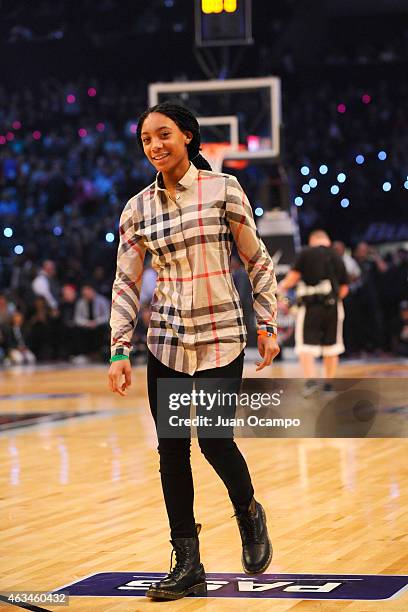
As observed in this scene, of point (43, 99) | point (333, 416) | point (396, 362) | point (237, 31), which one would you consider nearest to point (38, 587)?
point (333, 416)

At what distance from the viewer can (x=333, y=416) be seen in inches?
177

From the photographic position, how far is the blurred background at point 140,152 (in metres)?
19.9

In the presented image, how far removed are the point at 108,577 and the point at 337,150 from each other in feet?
70.2

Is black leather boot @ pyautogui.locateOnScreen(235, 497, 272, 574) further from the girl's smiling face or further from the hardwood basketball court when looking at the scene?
the girl's smiling face

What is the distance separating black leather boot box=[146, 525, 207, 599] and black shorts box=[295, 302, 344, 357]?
784 centimetres

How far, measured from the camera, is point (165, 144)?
13.6ft

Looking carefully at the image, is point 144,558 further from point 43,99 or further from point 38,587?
point 43,99

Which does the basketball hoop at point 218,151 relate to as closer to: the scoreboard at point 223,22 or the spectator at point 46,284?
the scoreboard at point 223,22

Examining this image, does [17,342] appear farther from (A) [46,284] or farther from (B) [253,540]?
(B) [253,540]

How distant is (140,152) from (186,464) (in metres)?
22.2

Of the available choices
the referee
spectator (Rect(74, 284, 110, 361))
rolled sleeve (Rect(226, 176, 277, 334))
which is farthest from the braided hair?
spectator (Rect(74, 284, 110, 361))

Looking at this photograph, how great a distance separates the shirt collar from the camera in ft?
13.7

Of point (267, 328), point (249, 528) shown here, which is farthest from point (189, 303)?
point (249, 528)

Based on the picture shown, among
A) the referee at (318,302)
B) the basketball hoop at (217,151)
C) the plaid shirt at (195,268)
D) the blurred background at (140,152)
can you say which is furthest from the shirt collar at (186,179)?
the basketball hoop at (217,151)
